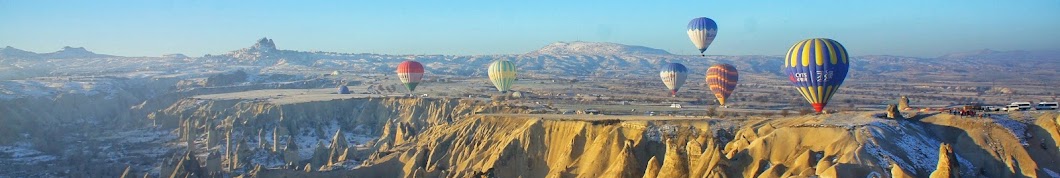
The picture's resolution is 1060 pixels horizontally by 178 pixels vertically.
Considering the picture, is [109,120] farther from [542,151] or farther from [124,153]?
[542,151]

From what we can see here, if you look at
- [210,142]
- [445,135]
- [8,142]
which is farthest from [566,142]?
[8,142]

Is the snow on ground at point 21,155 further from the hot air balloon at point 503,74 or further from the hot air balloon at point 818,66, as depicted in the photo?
the hot air balloon at point 818,66

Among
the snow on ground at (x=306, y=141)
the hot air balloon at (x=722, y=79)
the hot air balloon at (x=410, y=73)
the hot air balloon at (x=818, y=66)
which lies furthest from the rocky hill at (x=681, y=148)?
the hot air balloon at (x=410, y=73)

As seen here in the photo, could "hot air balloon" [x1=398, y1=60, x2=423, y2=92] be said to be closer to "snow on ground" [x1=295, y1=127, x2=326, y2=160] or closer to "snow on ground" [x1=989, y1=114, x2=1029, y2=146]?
"snow on ground" [x1=295, y1=127, x2=326, y2=160]

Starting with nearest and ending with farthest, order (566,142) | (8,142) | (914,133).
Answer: (914,133) → (566,142) → (8,142)

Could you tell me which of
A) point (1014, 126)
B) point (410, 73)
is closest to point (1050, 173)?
point (1014, 126)

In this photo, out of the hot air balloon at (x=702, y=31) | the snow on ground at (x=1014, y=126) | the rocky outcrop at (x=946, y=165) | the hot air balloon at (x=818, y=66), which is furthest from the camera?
the hot air balloon at (x=702, y=31)

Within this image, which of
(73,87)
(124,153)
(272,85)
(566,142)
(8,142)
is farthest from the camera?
(272,85)

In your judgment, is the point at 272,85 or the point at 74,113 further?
the point at 272,85
